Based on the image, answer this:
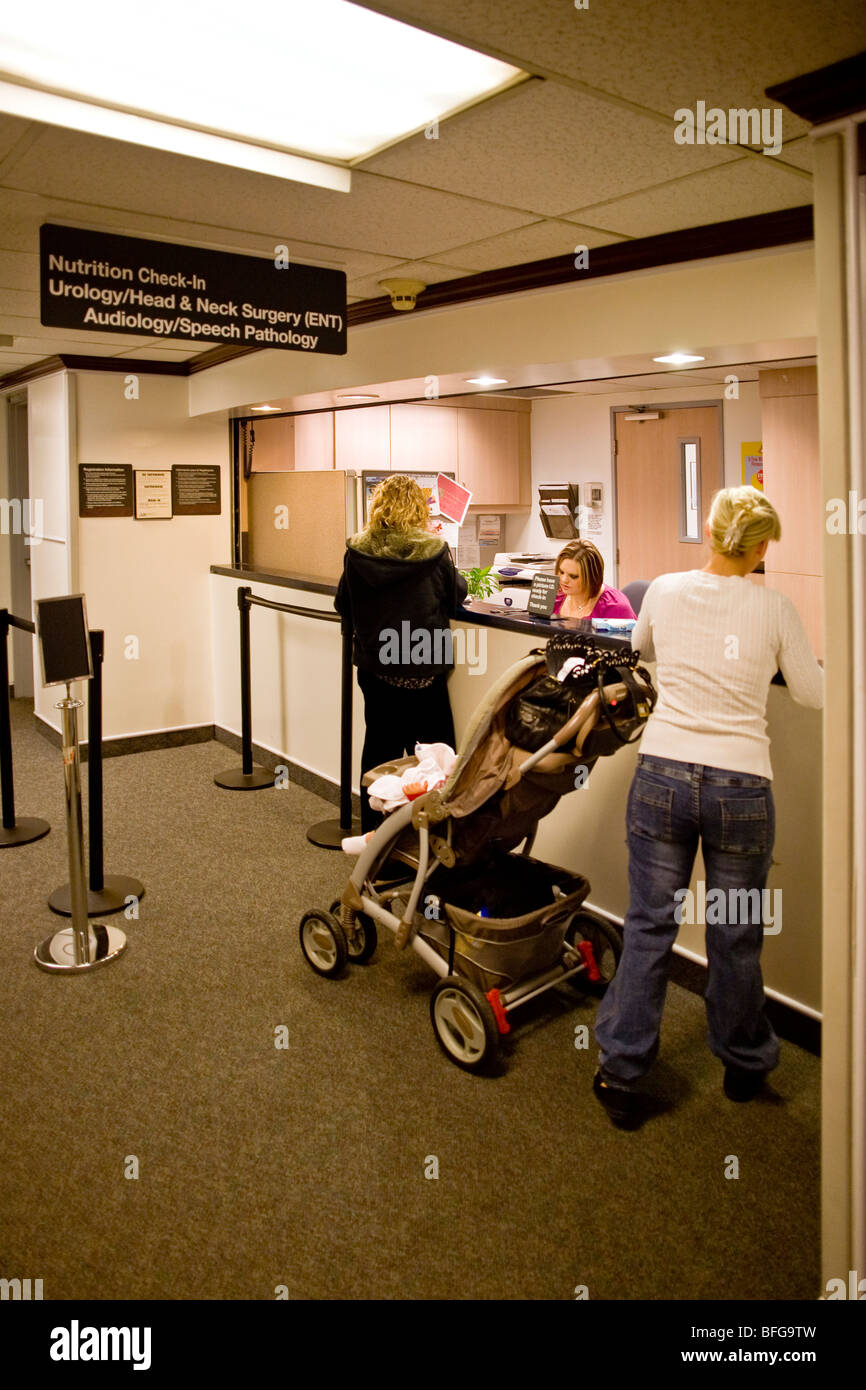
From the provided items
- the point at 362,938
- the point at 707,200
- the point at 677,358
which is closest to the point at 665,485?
the point at 677,358

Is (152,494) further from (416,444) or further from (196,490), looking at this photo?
(416,444)

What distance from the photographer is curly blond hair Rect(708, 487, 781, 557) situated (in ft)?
8.07

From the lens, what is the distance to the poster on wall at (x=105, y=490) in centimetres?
602

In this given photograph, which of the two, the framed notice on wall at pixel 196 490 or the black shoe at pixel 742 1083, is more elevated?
the framed notice on wall at pixel 196 490

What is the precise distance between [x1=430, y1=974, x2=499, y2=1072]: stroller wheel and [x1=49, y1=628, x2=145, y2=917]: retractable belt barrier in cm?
167

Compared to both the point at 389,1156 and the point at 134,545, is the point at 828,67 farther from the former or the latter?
the point at 134,545

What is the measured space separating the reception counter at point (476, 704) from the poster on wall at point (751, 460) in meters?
2.96

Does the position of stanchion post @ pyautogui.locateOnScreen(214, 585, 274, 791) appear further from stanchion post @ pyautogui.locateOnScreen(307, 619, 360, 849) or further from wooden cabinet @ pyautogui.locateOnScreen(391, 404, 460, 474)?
wooden cabinet @ pyautogui.locateOnScreen(391, 404, 460, 474)

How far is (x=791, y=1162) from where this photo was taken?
247 cm

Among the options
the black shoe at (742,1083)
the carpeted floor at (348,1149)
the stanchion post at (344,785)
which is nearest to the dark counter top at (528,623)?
the stanchion post at (344,785)

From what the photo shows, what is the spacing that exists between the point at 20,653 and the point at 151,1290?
6.72m

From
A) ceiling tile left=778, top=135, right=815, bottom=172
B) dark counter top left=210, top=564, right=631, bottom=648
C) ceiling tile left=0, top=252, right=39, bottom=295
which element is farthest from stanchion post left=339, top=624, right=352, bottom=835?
ceiling tile left=778, top=135, right=815, bottom=172

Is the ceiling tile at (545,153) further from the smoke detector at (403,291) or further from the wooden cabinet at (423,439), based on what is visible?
the wooden cabinet at (423,439)

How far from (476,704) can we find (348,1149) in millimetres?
2025
